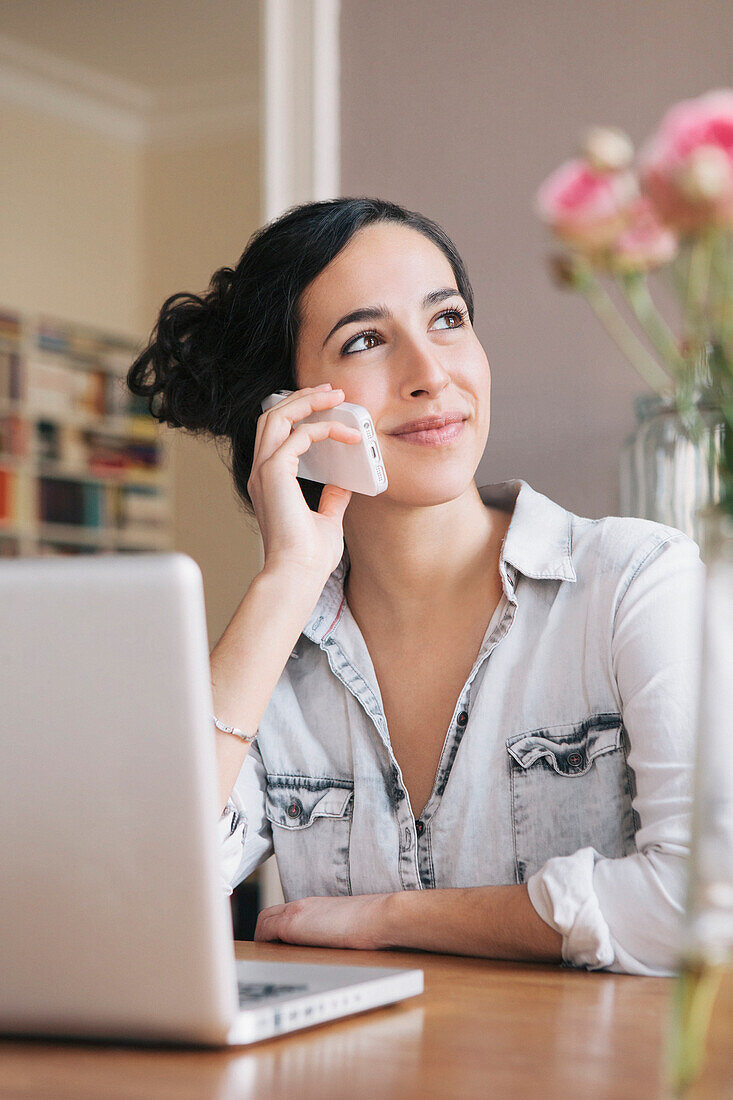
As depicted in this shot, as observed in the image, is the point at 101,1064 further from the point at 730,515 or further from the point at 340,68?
the point at 340,68

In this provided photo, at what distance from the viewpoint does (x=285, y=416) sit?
5.19ft

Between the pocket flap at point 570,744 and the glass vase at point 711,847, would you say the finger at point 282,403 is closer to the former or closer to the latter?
the pocket flap at point 570,744

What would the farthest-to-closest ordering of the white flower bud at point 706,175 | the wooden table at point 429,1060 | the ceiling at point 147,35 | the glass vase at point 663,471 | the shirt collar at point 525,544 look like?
the ceiling at point 147,35, the glass vase at point 663,471, the shirt collar at point 525,544, the wooden table at point 429,1060, the white flower bud at point 706,175

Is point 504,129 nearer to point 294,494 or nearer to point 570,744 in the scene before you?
point 294,494

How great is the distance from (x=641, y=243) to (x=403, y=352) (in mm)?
1027

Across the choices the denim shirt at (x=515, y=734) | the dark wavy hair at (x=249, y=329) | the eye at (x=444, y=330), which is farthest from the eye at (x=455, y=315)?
the denim shirt at (x=515, y=734)

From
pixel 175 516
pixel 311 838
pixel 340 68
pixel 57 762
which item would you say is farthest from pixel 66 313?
pixel 57 762

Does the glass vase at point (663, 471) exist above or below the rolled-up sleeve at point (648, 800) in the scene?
above

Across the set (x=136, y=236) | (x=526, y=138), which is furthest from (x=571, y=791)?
(x=136, y=236)

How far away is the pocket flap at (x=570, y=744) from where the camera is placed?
1408 millimetres

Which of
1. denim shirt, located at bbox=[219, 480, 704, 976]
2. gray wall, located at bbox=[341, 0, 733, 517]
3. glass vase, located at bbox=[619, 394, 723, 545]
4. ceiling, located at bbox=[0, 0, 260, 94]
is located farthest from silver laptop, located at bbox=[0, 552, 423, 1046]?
ceiling, located at bbox=[0, 0, 260, 94]

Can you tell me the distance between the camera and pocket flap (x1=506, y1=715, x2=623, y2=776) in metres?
1.41

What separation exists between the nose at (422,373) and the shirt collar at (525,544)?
0.64 feet

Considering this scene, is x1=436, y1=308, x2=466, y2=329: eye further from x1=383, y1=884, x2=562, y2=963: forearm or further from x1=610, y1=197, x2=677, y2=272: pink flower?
x1=610, y1=197, x2=677, y2=272: pink flower
